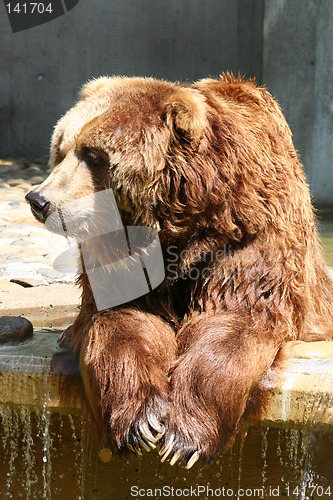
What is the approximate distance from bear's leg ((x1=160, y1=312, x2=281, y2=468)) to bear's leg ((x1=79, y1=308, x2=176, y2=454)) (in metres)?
0.06

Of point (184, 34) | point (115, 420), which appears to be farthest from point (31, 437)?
point (184, 34)

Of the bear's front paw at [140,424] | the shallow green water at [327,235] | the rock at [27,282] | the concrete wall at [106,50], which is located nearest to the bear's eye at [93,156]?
the bear's front paw at [140,424]

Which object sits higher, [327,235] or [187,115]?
[187,115]

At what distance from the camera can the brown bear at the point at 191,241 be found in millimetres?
2771

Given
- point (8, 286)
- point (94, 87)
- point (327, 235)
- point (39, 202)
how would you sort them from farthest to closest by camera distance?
point (327, 235) → point (8, 286) → point (94, 87) → point (39, 202)

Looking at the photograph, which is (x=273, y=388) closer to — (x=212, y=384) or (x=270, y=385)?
(x=270, y=385)

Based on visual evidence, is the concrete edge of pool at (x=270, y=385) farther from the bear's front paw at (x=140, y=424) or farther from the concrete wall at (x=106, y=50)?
the concrete wall at (x=106, y=50)

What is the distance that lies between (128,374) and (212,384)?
29 cm

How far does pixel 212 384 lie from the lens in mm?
2736

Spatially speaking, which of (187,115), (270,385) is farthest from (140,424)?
(187,115)

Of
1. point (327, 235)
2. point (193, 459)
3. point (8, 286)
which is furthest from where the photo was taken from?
point (327, 235)

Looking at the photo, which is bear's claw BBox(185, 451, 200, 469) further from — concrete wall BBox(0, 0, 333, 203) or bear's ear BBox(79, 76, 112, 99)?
concrete wall BBox(0, 0, 333, 203)

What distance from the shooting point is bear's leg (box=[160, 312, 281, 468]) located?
106 inches

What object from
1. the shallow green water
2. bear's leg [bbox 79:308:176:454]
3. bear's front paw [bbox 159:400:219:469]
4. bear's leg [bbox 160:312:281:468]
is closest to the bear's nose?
bear's leg [bbox 79:308:176:454]
